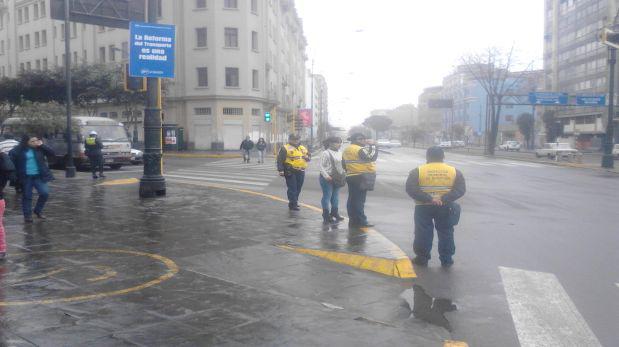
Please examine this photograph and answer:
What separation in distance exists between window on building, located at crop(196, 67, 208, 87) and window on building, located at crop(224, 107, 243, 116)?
2.69 metres

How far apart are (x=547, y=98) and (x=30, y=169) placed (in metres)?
47.0

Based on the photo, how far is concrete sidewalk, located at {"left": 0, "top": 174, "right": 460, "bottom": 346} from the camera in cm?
466

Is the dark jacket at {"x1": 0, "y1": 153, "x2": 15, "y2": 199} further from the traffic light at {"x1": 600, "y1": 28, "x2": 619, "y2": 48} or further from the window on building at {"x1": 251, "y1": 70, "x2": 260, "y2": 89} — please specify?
the window on building at {"x1": 251, "y1": 70, "x2": 260, "y2": 89}

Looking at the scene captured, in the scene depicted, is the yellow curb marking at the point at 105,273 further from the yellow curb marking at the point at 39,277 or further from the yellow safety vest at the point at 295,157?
the yellow safety vest at the point at 295,157

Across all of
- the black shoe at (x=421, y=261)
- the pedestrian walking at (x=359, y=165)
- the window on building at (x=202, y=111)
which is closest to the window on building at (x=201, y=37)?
the window on building at (x=202, y=111)

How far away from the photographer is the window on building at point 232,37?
4797cm

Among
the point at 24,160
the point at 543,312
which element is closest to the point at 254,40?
the point at 24,160

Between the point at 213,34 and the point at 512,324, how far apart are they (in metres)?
45.1

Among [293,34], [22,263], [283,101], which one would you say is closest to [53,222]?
[22,263]

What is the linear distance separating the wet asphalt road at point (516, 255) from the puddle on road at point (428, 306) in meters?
0.09

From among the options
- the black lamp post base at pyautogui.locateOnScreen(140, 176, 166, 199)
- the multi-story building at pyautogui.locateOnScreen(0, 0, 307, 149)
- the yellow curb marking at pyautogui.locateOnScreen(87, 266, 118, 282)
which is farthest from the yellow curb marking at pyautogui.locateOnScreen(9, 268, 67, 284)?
the multi-story building at pyautogui.locateOnScreen(0, 0, 307, 149)

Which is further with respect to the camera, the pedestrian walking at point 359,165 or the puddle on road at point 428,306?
the pedestrian walking at point 359,165

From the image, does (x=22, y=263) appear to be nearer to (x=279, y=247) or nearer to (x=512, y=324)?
(x=279, y=247)

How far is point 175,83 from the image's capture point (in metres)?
49.3
